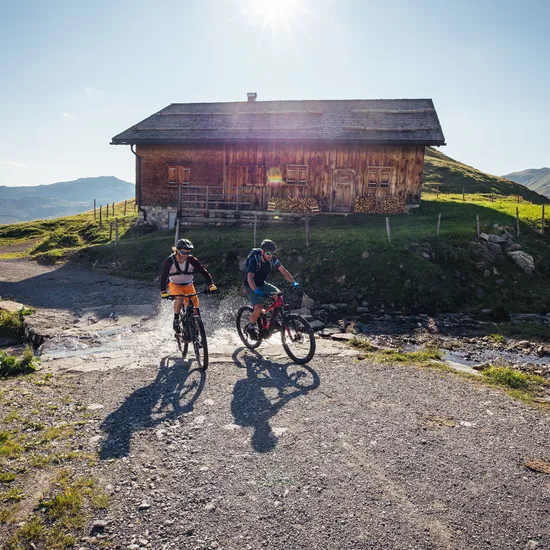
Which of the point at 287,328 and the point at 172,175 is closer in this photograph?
the point at 287,328

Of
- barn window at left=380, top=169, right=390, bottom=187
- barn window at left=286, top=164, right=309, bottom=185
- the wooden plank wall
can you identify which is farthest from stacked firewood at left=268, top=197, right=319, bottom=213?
barn window at left=380, top=169, right=390, bottom=187

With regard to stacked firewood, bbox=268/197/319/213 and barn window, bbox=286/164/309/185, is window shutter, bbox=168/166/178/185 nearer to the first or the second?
stacked firewood, bbox=268/197/319/213

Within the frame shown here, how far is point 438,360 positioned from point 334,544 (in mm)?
6196

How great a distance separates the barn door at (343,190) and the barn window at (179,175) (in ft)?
30.1

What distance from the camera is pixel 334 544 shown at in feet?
11.9

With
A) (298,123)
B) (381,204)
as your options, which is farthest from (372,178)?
(298,123)

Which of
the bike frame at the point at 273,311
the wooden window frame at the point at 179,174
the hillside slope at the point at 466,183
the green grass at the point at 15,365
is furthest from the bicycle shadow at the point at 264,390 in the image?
the hillside slope at the point at 466,183

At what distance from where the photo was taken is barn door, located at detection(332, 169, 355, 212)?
24609 millimetres

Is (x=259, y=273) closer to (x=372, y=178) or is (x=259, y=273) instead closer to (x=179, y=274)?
(x=179, y=274)

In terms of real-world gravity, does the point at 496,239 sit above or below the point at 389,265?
above

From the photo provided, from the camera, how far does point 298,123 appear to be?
2578 centimetres

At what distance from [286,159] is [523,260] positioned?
1429cm

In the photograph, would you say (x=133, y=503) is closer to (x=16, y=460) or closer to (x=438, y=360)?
(x=16, y=460)

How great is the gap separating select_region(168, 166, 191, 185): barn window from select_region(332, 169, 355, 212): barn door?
30.1ft
